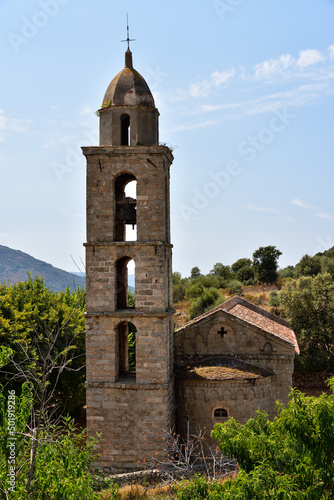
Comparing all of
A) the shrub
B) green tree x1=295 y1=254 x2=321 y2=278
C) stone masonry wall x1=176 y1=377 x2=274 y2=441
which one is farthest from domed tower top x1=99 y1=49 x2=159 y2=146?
green tree x1=295 y1=254 x2=321 y2=278

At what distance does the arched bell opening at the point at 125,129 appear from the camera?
14.2 meters

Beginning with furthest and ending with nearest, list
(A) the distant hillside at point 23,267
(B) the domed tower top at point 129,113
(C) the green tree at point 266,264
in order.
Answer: (A) the distant hillside at point 23,267 → (C) the green tree at point 266,264 → (B) the domed tower top at point 129,113

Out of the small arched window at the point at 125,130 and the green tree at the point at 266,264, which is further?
the green tree at the point at 266,264

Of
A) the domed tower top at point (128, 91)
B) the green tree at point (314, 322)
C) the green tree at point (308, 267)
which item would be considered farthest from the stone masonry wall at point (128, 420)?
the green tree at point (308, 267)

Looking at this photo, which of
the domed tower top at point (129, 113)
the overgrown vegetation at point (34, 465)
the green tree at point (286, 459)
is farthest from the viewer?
the domed tower top at point (129, 113)

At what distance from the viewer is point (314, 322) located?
92.6ft

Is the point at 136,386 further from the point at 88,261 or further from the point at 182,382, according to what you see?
the point at 88,261

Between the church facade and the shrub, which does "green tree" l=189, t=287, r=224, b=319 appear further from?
the church facade

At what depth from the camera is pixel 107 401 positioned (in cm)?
1360

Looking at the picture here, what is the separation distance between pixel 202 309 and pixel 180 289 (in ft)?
37.2

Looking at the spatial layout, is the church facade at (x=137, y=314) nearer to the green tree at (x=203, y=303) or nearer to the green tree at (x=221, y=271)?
the green tree at (x=203, y=303)

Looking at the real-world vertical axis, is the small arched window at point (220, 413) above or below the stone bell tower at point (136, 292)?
below

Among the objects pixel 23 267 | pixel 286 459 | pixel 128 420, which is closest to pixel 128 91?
pixel 128 420

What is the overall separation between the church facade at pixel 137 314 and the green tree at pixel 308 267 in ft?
119
